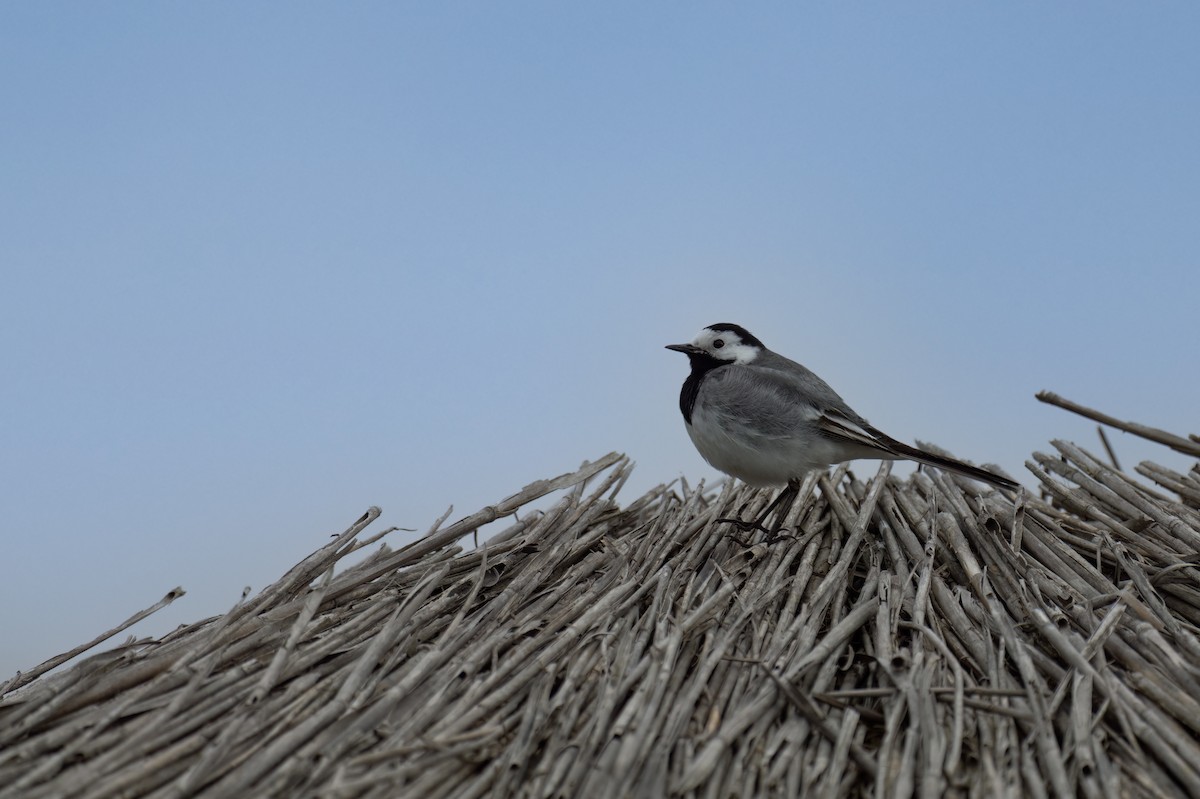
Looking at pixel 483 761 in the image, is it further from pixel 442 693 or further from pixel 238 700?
pixel 238 700

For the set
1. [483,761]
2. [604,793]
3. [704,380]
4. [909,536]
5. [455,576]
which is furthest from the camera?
[704,380]

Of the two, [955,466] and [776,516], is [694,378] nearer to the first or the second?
[776,516]

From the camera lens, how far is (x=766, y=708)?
3.17 m

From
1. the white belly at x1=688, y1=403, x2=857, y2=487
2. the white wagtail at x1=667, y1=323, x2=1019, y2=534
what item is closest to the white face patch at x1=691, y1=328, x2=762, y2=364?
the white wagtail at x1=667, y1=323, x2=1019, y2=534

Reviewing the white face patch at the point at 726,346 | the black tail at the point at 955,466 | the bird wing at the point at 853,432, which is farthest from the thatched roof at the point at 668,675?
the white face patch at the point at 726,346

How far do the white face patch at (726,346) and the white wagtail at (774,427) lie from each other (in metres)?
0.25

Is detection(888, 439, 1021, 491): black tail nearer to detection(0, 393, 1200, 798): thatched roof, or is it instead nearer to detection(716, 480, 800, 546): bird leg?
detection(0, 393, 1200, 798): thatched roof

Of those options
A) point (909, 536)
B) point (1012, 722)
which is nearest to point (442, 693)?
point (1012, 722)

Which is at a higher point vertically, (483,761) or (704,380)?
(704,380)

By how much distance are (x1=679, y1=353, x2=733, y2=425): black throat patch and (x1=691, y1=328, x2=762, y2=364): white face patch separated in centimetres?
4

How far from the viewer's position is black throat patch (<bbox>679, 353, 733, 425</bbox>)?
547 centimetres

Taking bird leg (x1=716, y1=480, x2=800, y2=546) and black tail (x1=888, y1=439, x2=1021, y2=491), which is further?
bird leg (x1=716, y1=480, x2=800, y2=546)

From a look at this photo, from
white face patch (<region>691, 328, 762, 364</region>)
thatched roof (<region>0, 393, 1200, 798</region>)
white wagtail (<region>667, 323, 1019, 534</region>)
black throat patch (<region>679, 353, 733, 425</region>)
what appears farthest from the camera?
white face patch (<region>691, 328, 762, 364</region>)

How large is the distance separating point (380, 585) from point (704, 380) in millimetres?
2000
